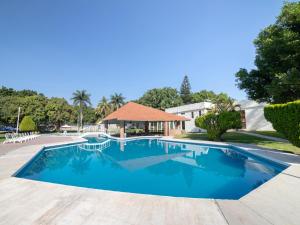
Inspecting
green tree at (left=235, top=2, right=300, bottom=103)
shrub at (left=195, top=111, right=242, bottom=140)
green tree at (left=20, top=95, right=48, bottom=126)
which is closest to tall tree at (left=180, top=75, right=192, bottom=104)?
green tree at (left=20, top=95, right=48, bottom=126)

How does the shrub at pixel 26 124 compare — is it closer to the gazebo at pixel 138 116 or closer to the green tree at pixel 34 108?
the green tree at pixel 34 108

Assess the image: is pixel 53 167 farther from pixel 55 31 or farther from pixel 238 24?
pixel 238 24

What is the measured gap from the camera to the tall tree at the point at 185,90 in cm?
6745

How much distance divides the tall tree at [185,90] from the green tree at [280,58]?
49374 mm

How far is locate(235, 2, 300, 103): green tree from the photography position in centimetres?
1328

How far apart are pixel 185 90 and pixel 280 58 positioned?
2167 inches

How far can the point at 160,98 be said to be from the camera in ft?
167

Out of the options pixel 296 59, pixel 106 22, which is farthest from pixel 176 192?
pixel 106 22

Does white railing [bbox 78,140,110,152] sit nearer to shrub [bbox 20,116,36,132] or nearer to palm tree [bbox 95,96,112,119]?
shrub [bbox 20,116,36,132]

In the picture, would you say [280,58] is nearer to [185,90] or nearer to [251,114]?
[251,114]

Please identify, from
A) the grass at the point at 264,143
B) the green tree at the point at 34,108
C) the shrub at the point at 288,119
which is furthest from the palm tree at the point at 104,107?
the shrub at the point at 288,119

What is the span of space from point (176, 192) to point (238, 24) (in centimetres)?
1558

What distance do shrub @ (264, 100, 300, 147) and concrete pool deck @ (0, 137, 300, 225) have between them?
4.90m

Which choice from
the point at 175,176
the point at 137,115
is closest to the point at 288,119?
the point at 175,176
